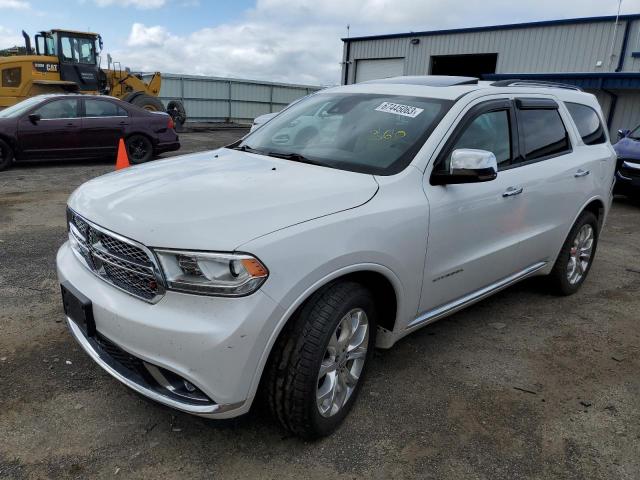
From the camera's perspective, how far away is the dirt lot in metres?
2.43

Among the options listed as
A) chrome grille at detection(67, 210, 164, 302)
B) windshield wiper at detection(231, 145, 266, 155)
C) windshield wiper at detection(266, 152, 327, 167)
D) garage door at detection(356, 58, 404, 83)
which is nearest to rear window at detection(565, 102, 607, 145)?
windshield wiper at detection(266, 152, 327, 167)

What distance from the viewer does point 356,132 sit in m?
3.28

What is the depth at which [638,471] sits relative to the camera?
2.48 metres

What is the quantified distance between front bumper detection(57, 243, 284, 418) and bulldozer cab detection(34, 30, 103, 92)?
614 inches

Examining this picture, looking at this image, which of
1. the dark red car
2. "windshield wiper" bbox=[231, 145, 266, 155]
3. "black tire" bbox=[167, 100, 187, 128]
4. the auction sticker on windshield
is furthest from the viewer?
"black tire" bbox=[167, 100, 187, 128]

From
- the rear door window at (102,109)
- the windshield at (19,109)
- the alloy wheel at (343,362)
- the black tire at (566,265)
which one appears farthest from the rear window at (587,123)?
the windshield at (19,109)

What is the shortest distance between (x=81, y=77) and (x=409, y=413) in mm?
16054

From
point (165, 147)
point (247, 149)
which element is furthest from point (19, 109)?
point (247, 149)

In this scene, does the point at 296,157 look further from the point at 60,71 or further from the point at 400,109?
the point at 60,71

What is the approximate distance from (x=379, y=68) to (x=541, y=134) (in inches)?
756

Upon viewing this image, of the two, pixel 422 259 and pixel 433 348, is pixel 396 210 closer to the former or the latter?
pixel 422 259

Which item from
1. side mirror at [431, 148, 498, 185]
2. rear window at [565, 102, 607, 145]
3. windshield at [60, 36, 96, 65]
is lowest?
side mirror at [431, 148, 498, 185]

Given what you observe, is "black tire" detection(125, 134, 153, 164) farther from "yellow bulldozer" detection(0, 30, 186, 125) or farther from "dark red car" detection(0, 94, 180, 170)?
"yellow bulldozer" detection(0, 30, 186, 125)

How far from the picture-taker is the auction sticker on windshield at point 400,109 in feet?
10.7
